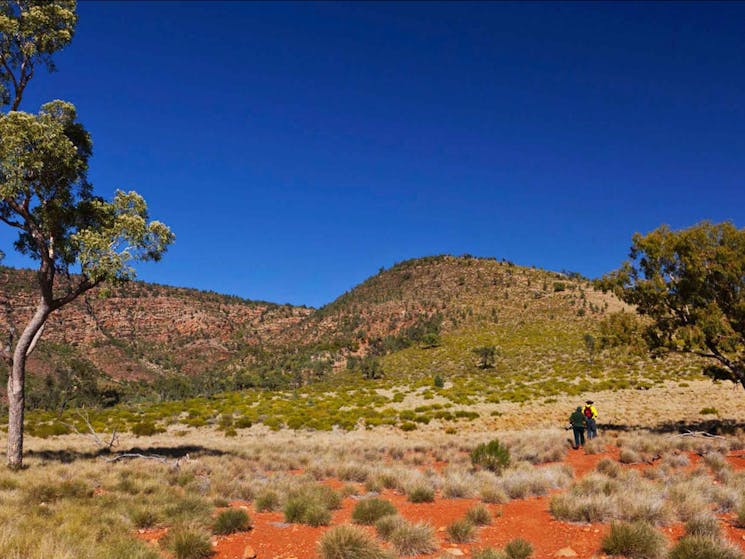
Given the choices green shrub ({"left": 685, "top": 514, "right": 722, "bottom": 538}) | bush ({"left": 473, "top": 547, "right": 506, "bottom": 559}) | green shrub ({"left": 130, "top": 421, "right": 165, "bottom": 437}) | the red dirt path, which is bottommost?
green shrub ({"left": 130, "top": 421, "right": 165, "bottom": 437})

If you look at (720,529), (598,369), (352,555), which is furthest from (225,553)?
(598,369)

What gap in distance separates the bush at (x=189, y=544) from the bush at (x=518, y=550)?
4.98m

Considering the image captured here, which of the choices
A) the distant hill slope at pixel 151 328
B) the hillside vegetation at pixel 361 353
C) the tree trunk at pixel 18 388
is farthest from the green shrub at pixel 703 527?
the distant hill slope at pixel 151 328

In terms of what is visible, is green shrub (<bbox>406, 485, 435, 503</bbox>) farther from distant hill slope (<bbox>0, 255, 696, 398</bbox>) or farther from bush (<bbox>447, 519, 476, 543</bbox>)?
distant hill slope (<bbox>0, 255, 696, 398</bbox>)

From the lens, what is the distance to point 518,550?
7730 millimetres

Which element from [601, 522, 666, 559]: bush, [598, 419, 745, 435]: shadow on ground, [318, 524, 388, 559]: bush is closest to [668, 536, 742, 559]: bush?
[601, 522, 666, 559]: bush

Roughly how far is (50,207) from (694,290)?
2498 centimetres

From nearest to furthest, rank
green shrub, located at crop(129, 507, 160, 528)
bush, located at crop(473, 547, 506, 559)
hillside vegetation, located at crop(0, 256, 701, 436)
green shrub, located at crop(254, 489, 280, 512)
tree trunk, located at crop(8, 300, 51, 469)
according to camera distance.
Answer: bush, located at crop(473, 547, 506, 559), green shrub, located at crop(129, 507, 160, 528), green shrub, located at crop(254, 489, 280, 512), tree trunk, located at crop(8, 300, 51, 469), hillside vegetation, located at crop(0, 256, 701, 436)

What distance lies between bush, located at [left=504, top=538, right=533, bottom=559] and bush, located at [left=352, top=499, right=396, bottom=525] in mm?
2921

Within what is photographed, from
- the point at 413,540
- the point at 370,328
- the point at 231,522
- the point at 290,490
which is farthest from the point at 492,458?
the point at 370,328

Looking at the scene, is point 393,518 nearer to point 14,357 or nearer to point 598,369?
point 14,357

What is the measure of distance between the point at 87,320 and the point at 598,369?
95.9 meters

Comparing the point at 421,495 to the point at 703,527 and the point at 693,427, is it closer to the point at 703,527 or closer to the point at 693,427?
the point at 703,527

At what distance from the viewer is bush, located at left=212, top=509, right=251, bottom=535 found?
944cm
